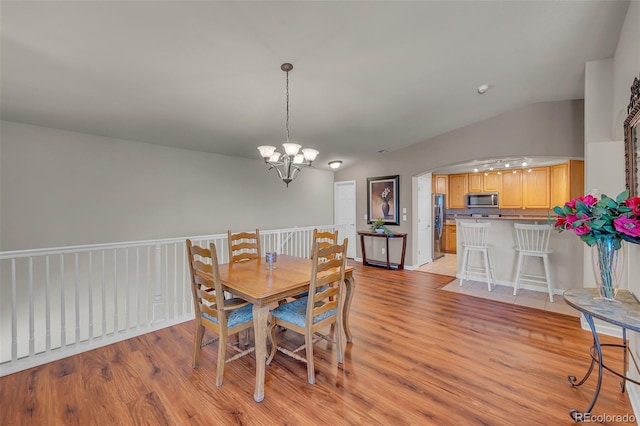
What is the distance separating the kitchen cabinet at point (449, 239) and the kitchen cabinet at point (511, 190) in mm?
1369

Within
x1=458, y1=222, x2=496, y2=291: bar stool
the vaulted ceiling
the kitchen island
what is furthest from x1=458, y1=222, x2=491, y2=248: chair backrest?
the vaulted ceiling

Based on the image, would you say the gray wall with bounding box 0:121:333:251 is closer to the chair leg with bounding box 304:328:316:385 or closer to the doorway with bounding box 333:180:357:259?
the doorway with bounding box 333:180:357:259

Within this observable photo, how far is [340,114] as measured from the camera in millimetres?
3967

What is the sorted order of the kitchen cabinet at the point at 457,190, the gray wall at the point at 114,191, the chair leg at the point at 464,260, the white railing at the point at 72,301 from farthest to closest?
1. the kitchen cabinet at the point at 457,190
2. the chair leg at the point at 464,260
3. the gray wall at the point at 114,191
4. the white railing at the point at 72,301

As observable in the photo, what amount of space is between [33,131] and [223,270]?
3051 mm

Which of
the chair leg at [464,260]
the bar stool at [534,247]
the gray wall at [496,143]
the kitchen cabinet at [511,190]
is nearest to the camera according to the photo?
the bar stool at [534,247]

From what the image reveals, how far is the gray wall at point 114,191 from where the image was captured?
3.14m

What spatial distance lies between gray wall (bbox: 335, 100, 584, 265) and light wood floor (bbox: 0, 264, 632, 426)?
262cm

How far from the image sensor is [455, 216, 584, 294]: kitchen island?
3838mm

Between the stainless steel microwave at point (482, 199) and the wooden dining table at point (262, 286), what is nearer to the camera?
the wooden dining table at point (262, 286)

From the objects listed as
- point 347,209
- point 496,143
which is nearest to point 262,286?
point 496,143

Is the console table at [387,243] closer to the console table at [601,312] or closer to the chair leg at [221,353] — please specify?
the console table at [601,312]

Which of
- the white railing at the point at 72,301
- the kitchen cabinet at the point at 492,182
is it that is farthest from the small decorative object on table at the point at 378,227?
the white railing at the point at 72,301

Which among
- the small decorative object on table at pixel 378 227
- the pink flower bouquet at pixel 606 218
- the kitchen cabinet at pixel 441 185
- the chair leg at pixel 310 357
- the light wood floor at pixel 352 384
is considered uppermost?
the kitchen cabinet at pixel 441 185
